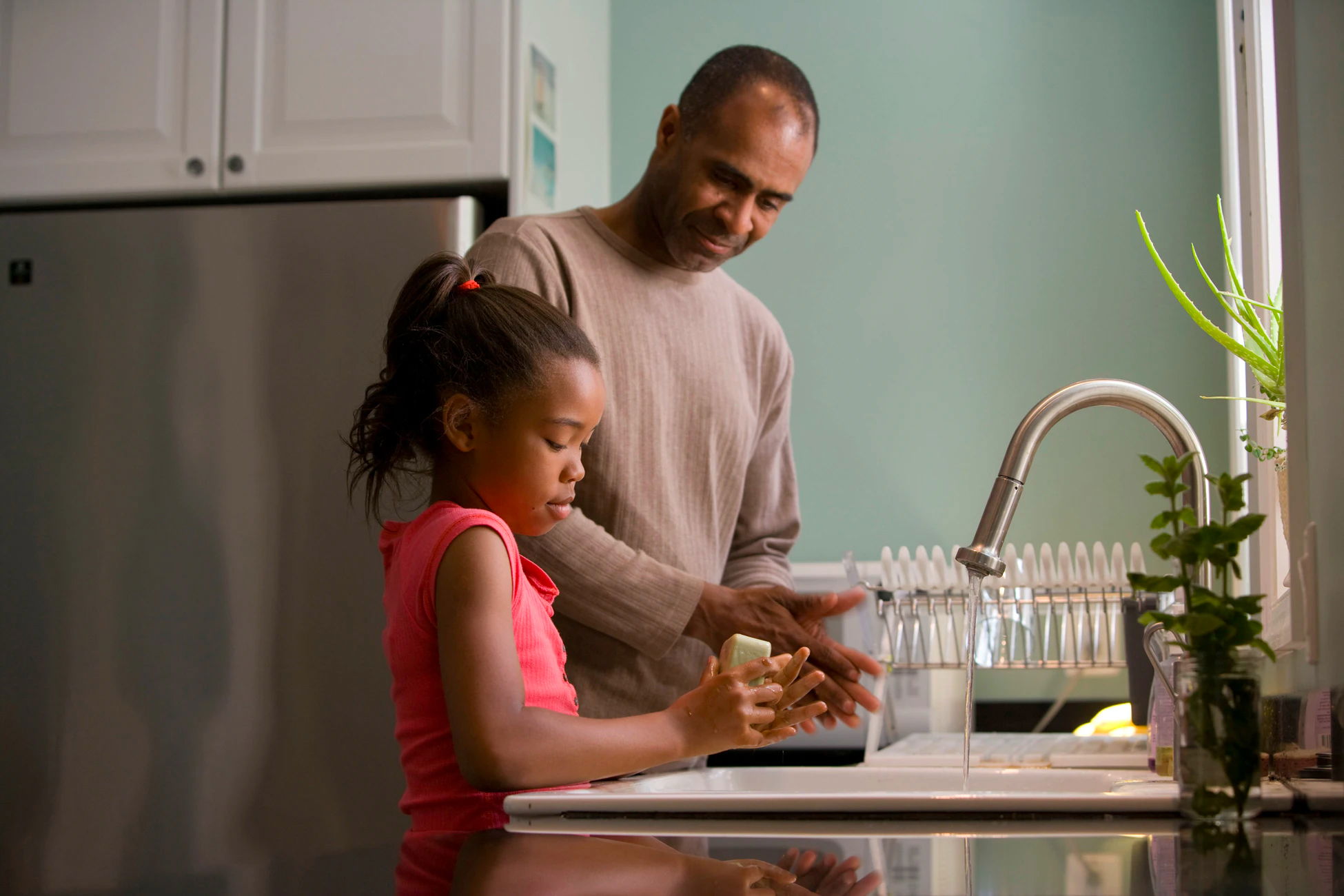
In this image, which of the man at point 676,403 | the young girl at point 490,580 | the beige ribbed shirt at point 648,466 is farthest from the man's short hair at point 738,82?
the young girl at point 490,580

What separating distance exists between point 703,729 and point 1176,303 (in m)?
1.81

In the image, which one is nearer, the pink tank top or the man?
the pink tank top

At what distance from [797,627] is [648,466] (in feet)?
0.90

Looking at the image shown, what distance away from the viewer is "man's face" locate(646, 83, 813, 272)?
1.50 meters

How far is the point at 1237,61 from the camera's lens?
6.26 feet

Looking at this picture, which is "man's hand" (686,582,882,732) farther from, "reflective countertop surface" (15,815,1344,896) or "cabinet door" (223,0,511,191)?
"cabinet door" (223,0,511,191)

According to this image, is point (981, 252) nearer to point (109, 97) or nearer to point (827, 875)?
point (109, 97)

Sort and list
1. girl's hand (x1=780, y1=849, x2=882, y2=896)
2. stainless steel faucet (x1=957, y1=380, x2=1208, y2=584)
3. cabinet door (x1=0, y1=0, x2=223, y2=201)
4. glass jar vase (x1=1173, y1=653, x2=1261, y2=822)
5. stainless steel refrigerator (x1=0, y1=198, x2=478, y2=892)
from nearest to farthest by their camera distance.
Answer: girl's hand (x1=780, y1=849, x2=882, y2=896)
glass jar vase (x1=1173, y1=653, x2=1261, y2=822)
stainless steel faucet (x1=957, y1=380, x2=1208, y2=584)
stainless steel refrigerator (x1=0, y1=198, x2=478, y2=892)
cabinet door (x1=0, y1=0, x2=223, y2=201)

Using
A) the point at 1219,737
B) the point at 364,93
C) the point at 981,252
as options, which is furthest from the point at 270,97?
the point at 1219,737

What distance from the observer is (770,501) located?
1.69 m

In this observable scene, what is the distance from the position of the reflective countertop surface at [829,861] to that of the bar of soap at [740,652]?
0.25m

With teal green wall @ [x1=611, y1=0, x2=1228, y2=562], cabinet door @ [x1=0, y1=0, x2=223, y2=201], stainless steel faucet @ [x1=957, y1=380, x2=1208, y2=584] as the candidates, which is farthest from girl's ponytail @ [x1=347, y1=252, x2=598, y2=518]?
teal green wall @ [x1=611, y1=0, x2=1228, y2=562]

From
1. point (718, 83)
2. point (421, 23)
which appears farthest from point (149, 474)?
point (718, 83)

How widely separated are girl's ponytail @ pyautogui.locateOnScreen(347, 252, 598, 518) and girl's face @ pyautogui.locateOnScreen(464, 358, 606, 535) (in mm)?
14
